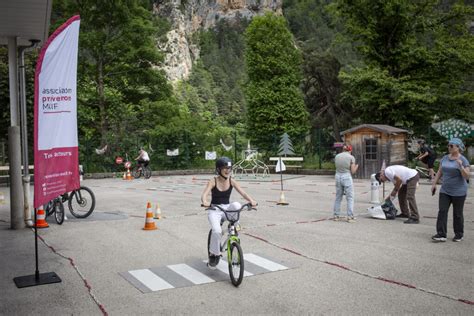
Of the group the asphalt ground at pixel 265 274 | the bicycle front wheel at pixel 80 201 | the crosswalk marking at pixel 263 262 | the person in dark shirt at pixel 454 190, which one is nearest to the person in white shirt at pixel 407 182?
the asphalt ground at pixel 265 274

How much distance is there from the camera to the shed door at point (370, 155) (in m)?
23.7

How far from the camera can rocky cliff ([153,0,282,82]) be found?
9650 cm

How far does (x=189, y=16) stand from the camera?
112 m

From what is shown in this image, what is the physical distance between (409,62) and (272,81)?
13.3 m

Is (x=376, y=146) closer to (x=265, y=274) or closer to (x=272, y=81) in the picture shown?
(x=272, y=81)

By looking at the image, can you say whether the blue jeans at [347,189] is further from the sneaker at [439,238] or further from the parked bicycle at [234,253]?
the parked bicycle at [234,253]

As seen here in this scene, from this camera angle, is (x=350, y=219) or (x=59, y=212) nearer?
(x=350, y=219)

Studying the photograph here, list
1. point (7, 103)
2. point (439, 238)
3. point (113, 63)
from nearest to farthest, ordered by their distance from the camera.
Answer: point (439, 238) → point (7, 103) → point (113, 63)

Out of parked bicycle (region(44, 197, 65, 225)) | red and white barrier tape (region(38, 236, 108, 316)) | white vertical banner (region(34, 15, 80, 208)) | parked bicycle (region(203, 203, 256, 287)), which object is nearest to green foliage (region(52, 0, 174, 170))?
parked bicycle (region(44, 197, 65, 225))

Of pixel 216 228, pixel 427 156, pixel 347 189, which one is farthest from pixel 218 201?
pixel 427 156

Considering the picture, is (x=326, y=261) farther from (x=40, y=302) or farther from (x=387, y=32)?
(x=387, y=32)

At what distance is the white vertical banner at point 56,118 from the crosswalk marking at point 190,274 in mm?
1850

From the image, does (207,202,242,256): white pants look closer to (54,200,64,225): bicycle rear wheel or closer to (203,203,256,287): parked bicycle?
(203,203,256,287): parked bicycle

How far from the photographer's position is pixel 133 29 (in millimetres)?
31578
